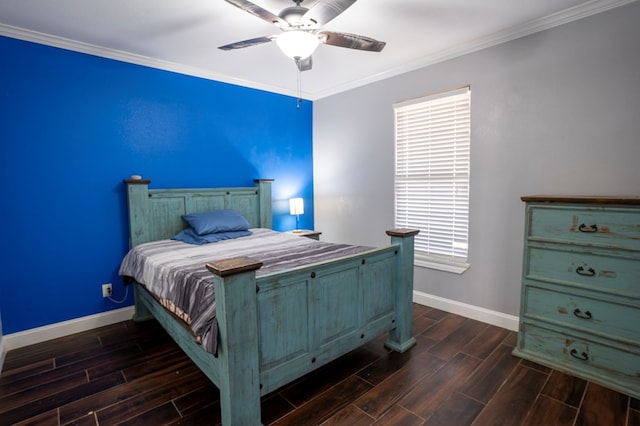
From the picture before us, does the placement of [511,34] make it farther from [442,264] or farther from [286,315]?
[286,315]

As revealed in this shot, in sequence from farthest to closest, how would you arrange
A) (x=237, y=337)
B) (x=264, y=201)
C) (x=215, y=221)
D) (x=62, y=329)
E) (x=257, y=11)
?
(x=264, y=201), (x=215, y=221), (x=62, y=329), (x=257, y=11), (x=237, y=337)

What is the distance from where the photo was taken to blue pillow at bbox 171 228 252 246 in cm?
292

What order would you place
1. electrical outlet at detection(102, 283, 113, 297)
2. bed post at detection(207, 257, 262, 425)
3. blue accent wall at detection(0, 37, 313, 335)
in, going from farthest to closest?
electrical outlet at detection(102, 283, 113, 297)
blue accent wall at detection(0, 37, 313, 335)
bed post at detection(207, 257, 262, 425)

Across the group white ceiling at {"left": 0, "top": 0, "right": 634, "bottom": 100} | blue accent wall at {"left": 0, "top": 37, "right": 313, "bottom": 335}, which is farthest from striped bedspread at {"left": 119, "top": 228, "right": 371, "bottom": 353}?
white ceiling at {"left": 0, "top": 0, "right": 634, "bottom": 100}

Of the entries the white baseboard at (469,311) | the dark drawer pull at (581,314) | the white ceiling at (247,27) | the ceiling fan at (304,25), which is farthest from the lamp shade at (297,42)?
the white baseboard at (469,311)

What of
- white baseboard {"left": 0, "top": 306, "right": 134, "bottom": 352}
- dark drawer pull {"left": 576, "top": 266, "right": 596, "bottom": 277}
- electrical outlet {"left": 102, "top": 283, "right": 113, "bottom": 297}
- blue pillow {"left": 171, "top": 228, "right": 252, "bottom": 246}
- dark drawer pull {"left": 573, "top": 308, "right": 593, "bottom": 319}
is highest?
blue pillow {"left": 171, "top": 228, "right": 252, "bottom": 246}

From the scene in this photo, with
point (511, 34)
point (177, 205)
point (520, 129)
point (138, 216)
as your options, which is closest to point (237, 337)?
point (138, 216)

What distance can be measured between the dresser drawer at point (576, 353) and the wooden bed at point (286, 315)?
837 mm

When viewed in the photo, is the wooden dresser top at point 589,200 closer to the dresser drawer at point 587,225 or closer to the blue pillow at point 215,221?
the dresser drawer at point 587,225

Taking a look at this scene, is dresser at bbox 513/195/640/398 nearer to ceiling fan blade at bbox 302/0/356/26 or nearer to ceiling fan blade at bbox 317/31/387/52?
ceiling fan blade at bbox 317/31/387/52

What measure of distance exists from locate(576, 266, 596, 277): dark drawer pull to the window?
972 millimetres

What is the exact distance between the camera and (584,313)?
2.04m

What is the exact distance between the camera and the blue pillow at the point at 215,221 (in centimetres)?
302

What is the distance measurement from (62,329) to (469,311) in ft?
12.0
